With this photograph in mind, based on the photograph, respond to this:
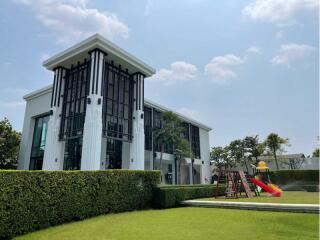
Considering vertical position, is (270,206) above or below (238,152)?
below

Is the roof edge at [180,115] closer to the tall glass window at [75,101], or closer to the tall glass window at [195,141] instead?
the tall glass window at [195,141]

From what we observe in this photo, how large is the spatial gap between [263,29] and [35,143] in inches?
1097

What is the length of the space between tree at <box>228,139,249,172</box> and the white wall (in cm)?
3772

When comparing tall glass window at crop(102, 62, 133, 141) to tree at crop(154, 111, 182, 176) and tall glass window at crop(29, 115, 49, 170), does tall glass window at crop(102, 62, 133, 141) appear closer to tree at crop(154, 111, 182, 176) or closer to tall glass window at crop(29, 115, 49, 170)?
tree at crop(154, 111, 182, 176)

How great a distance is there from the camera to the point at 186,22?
14.2 meters

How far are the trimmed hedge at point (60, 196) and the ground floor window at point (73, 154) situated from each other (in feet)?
41.2

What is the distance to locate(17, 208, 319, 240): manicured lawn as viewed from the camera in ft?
20.7

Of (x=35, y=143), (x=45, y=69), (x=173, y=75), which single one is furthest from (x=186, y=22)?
(x=35, y=143)

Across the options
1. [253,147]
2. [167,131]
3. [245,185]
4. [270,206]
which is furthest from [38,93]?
[253,147]

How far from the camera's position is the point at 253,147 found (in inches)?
1970

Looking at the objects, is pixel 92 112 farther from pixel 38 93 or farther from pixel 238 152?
pixel 238 152

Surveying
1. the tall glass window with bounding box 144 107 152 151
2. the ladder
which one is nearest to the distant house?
the tall glass window with bounding box 144 107 152 151

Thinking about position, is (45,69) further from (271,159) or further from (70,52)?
(271,159)

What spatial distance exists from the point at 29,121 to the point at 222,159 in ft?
124
